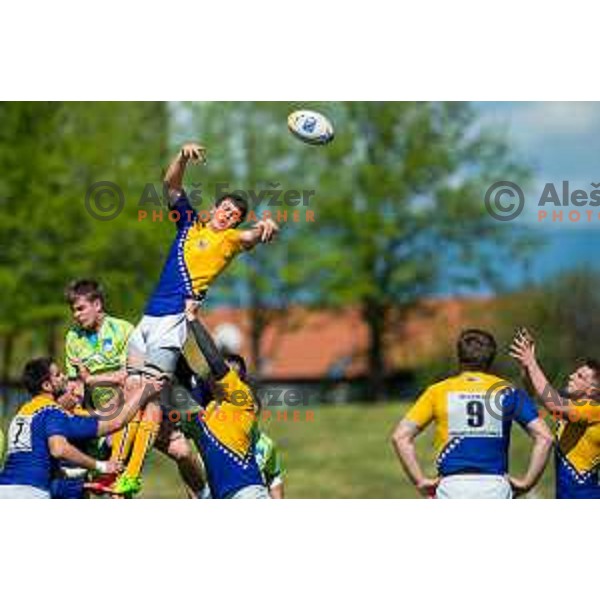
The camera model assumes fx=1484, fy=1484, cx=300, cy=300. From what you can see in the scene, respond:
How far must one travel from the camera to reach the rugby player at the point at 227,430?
1307 centimetres

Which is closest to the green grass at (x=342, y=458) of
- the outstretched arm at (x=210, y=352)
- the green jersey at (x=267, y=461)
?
the green jersey at (x=267, y=461)

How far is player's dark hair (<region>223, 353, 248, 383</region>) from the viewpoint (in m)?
13.4

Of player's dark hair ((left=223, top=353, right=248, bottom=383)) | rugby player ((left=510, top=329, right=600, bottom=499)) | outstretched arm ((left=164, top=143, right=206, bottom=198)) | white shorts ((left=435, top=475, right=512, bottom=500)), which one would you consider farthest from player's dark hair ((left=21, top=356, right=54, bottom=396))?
rugby player ((left=510, top=329, right=600, bottom=499))

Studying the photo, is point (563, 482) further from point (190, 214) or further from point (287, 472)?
point (287, 472)

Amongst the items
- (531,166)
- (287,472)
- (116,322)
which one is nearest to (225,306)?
(287,472)

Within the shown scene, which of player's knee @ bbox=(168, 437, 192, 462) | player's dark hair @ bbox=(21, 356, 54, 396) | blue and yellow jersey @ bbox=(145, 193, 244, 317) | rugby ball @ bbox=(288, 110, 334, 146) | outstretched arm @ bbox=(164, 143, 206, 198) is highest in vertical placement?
rugby ball @ bbox=(288, 110, 334, 146)

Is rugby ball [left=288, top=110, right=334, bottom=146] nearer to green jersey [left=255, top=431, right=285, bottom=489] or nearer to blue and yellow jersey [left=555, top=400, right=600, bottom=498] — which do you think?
green jersey [left=255, top=431, right=285, bottom=489]

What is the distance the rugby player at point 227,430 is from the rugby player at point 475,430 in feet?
5.01

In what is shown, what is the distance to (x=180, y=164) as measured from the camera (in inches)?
512

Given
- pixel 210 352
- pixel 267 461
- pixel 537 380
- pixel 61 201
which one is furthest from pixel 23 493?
pixel 61 201

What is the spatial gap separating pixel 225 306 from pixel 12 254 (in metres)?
4.34

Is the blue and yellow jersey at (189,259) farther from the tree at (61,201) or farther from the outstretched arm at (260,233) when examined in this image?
the tree at (61,201)

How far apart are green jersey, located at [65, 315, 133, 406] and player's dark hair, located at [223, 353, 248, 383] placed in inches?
36.3

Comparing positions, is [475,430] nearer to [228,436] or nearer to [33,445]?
[228,436]
